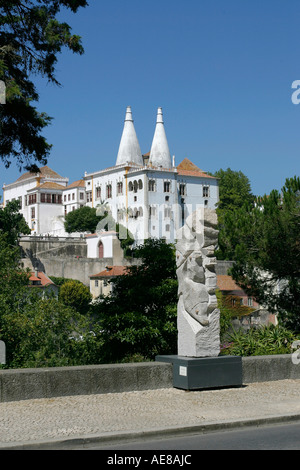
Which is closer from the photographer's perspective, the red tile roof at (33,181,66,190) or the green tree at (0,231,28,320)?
the green tree at (0,231,28,320)

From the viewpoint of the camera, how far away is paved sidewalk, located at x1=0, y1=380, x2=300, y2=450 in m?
7.17

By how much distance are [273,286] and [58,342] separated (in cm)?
901

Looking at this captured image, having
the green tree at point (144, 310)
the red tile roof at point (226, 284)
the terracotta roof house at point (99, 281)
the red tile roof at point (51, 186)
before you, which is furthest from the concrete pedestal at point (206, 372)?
the red tile roof at point (51, 186)

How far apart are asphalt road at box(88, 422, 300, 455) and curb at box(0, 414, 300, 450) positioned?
0.07 m

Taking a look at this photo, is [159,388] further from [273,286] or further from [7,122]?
[273,286]

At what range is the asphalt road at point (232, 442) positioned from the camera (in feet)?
22.8

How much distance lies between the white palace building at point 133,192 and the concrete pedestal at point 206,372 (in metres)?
89.3

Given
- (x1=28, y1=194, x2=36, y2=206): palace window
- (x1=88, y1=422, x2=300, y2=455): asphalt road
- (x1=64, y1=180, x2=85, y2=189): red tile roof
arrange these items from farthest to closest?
(x1=28, y1=194, x2=36, y2=206): palace window, (x1=64, y1=180, x2=85, y2=189): red tile roof, (x1=88, y1=422, x2=300, y2=455): asphalt road

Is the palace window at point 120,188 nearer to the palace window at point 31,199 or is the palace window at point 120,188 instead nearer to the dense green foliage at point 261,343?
the palace window at point 31,199

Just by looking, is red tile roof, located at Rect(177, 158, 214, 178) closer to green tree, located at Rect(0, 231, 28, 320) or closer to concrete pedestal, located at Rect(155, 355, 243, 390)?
green tree, located at Rect(0, 231, 28, 320)

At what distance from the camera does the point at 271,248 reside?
69.0ft

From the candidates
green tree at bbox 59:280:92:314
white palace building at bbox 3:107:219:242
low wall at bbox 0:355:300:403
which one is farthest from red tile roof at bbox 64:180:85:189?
low wall at bbox 0:355:300:403

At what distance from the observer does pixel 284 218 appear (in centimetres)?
2070
